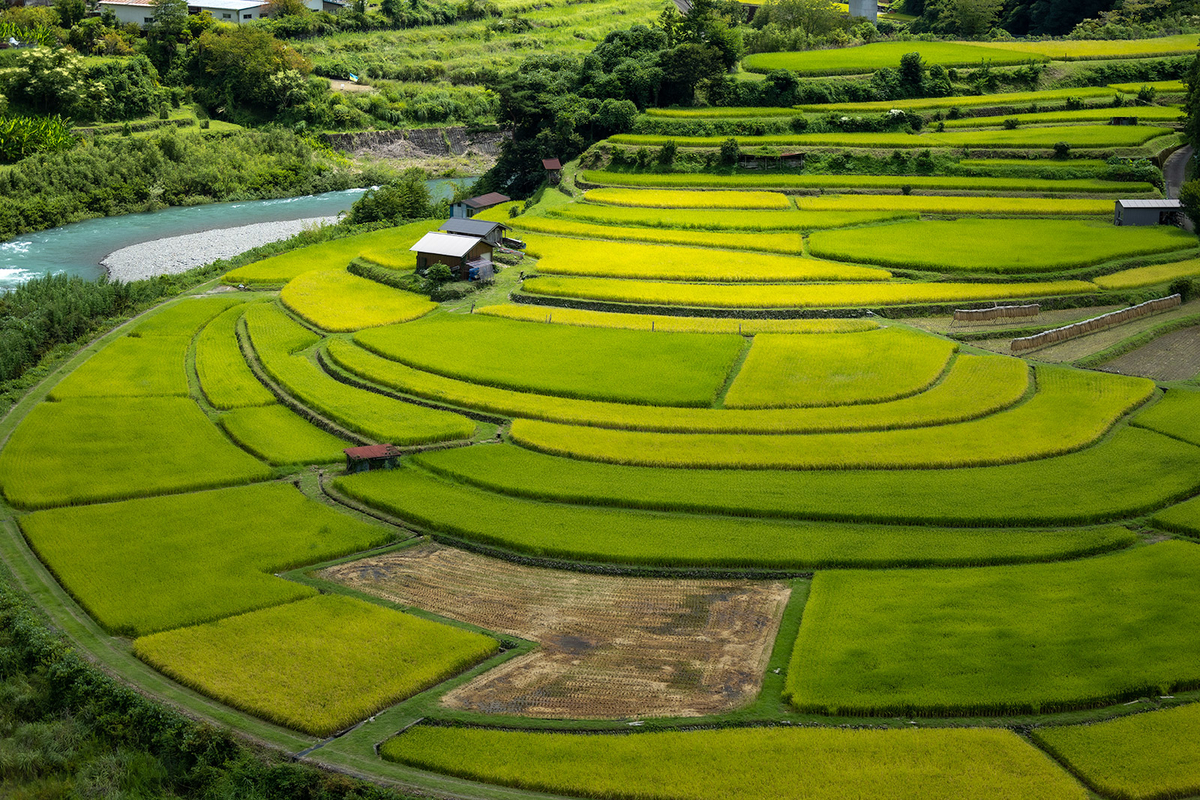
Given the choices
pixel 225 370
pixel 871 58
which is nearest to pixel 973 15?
pixel 871 58

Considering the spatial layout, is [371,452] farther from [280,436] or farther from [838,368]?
[838,368]

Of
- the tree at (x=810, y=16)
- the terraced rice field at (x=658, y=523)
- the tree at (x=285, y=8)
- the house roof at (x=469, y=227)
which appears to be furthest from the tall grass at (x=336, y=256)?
the tree at (x=810, y=16)

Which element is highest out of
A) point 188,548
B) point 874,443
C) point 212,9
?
point 212,9

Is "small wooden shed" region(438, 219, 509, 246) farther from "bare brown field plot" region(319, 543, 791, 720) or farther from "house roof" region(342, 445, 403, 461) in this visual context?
"bare brown field plot" region(319, 543, 791, 720)

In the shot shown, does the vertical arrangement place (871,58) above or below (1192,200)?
above

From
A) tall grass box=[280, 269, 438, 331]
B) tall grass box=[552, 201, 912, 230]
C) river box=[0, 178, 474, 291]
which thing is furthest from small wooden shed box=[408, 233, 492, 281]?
river box=[0, 178, 474, 291]

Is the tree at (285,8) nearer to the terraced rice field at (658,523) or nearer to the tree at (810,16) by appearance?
the tree at (810,16)
